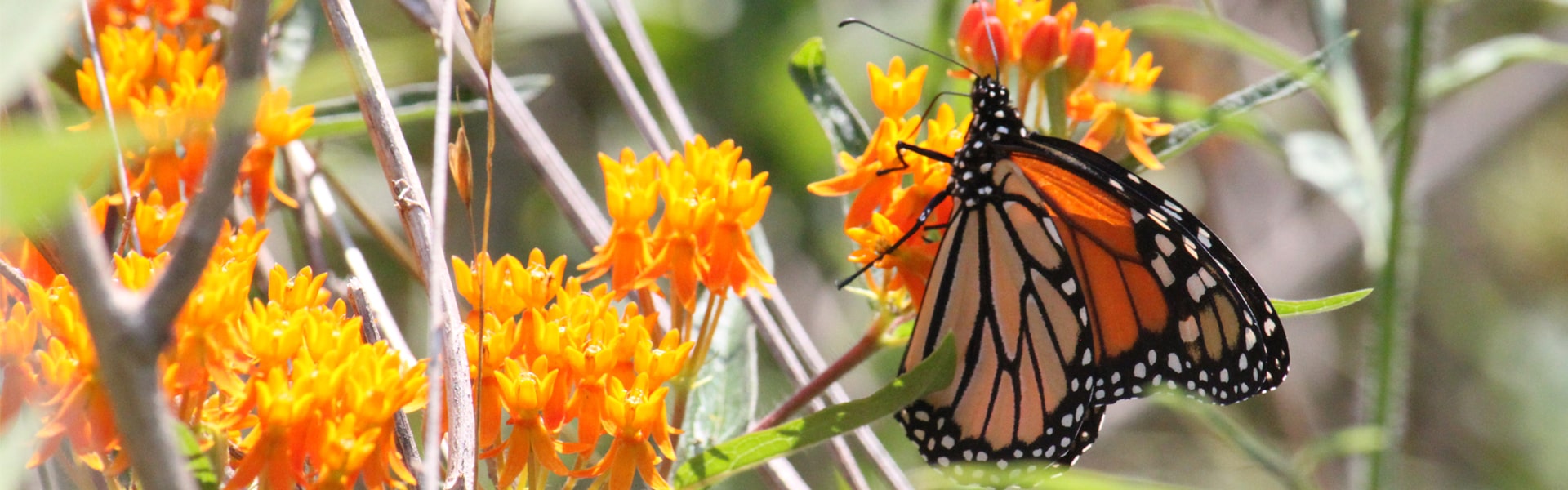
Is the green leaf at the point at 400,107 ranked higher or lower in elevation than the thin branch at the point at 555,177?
higher

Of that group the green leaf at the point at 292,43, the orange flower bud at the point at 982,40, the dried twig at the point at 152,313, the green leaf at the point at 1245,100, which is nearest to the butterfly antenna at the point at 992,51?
the orange flower bud at the point at 982,40

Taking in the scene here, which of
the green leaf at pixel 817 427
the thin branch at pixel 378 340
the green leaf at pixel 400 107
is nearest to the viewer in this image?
the thin branch at pixel 378 340

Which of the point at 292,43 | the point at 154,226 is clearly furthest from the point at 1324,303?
the point at 292,43

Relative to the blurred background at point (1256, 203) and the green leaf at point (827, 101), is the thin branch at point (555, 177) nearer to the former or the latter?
the green leaf at point (827, 101)

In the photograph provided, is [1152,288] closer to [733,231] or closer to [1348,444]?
[1348,444]

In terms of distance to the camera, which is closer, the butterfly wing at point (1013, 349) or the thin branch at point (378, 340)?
the thin branch at point (378, 340)

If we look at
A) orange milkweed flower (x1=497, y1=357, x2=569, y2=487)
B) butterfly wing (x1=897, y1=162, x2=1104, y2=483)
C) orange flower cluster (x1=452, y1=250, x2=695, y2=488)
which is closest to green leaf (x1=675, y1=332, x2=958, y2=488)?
orange flower cluster (x1=452, y1=250, x2=695, y2=488)

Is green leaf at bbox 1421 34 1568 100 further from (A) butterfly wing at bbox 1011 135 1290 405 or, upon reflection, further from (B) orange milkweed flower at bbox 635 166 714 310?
(B) orange milkweed flower at bbox 635 166 714 310
